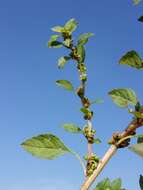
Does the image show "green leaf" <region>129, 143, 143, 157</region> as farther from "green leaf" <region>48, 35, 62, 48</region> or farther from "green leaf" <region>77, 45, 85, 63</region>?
"green leaf" <region>48, 35, 62, 48</region>

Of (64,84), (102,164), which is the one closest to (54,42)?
(64,84)

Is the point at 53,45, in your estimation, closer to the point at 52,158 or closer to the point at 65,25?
the point at 65,25

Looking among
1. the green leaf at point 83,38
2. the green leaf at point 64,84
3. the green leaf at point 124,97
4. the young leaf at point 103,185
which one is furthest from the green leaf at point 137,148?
the green leaf at point 83,38

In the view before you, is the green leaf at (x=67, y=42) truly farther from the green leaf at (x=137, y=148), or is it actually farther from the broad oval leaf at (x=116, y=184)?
the green leaf at (x=137, y=148)

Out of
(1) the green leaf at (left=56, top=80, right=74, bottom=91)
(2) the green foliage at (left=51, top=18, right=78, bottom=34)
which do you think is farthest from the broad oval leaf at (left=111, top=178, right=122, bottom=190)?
(2) the green foliage at (left=51, top=18, right=78, bottom=34)

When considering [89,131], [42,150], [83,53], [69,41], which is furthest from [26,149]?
[69,41]

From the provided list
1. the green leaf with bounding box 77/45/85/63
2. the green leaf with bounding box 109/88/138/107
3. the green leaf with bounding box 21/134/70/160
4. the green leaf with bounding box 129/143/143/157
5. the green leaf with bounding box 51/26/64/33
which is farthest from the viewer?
the green leaf with bounding box 51/26/64/33

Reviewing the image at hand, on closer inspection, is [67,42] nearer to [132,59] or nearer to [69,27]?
[69,27]
